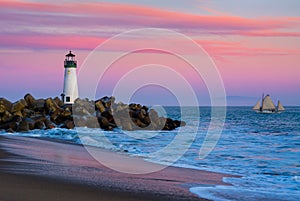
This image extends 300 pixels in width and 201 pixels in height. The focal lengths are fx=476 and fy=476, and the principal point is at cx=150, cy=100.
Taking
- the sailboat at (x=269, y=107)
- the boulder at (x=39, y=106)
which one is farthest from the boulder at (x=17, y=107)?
the sailboat at (x=269, y=107)

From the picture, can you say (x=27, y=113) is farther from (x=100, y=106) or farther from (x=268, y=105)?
(x=268, y=105)

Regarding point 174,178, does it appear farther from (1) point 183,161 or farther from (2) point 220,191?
(1) point 183,161

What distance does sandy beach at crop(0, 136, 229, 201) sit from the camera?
615cm

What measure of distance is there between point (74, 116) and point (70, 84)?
42.2 ft

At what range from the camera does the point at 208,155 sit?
1484cm

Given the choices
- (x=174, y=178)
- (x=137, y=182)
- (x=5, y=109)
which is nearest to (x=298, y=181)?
(x=174, y=178)

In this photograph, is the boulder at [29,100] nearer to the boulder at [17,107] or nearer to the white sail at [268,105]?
the boulder at [17,107]

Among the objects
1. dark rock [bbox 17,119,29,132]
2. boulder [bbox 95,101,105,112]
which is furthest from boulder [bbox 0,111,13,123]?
boulder [bbox 95,101,105,112]

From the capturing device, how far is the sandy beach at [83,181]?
6.15 m

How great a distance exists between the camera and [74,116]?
30047 millimetres

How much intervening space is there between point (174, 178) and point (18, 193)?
3603 millimetres

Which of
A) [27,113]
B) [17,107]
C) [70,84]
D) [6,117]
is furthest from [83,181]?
[70,84]

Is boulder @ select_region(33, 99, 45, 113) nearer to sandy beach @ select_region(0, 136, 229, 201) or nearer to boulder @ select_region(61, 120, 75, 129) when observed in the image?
boulder @ select_region(61, 120, 75, 129)

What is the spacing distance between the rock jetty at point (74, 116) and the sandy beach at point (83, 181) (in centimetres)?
1552
